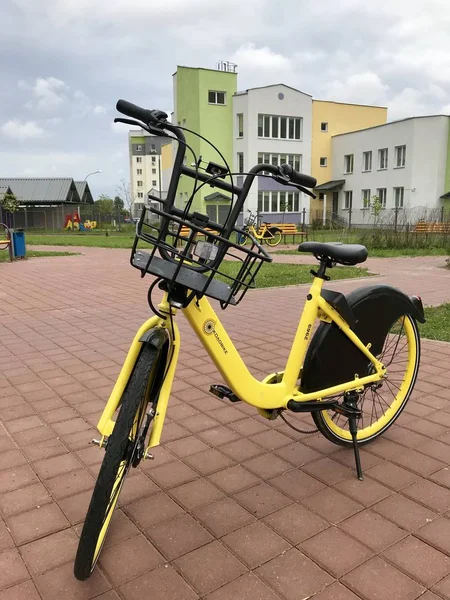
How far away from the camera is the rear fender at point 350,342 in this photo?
8.81 ft

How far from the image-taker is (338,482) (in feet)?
8.90

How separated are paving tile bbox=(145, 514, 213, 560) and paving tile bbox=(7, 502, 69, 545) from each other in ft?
1.38

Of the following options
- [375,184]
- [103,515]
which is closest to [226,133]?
[375,184]

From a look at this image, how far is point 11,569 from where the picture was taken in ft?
6.77

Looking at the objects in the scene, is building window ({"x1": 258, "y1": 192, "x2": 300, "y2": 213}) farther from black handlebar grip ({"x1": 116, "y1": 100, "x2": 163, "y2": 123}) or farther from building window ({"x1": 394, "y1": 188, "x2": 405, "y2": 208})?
black handlebar grip ({"x1": 116, "y1": 100, "x2": 163, "y2": 123})

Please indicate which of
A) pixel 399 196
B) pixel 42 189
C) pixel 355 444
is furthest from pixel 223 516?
pixel 42 189

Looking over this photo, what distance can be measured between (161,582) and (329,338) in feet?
4.46

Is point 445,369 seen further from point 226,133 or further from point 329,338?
point 226,133

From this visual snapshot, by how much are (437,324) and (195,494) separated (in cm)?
432

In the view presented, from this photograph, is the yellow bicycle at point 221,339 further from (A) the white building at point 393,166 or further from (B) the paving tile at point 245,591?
(A) the white building at point 393,166

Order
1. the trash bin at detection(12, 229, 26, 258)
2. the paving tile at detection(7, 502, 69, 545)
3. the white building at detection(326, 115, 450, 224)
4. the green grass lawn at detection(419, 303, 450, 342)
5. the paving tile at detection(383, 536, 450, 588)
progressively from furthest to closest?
the white building at detection(326, 115, 450, 224) → the trash bin at detection(12, 229, 26, 258) → the green grass lawn at detection(419, 303, 450, 342) → the paving tile at detection(7, 502, 69, 545) → the paving tile at detection(383, 536, 450, 588)

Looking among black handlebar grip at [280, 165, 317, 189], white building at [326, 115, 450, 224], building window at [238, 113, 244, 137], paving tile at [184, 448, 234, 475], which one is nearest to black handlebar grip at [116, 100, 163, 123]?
black handlebar grip at [280, 165, 317, 189]

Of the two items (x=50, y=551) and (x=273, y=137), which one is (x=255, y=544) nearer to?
(x=50, y=551)

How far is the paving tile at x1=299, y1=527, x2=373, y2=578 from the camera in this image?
208 centimetres
